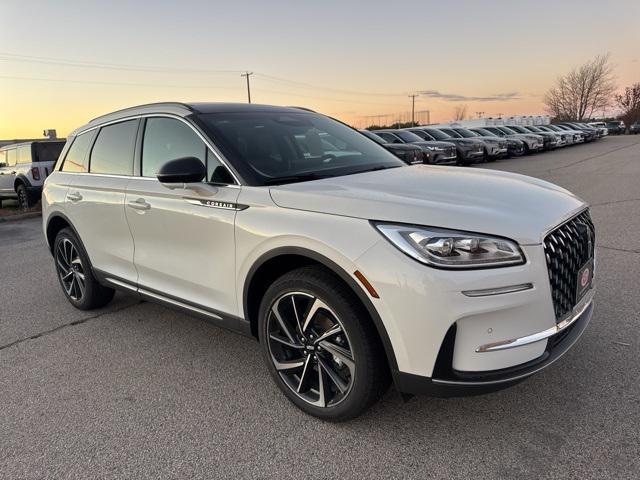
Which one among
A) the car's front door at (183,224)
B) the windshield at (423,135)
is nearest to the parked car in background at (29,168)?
the car's front door at (183,224)

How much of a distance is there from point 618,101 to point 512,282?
85059 millimetres

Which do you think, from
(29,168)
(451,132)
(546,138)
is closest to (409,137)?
(451,132)

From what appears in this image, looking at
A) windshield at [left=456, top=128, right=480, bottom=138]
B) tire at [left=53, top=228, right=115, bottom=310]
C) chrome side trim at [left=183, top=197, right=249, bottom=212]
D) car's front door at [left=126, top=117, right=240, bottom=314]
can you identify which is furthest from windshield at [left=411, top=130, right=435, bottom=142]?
chrome side trim at [left=183, top=197, right=249, bottom=212]

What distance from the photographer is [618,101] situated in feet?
237

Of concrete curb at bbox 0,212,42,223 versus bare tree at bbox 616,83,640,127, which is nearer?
concrete curb at bbox 0,212,42,223

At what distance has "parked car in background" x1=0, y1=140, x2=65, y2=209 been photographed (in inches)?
530

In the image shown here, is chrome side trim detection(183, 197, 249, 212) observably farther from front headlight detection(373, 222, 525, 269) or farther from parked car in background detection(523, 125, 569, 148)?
parked car in background detection(523, 125, 569, 148)

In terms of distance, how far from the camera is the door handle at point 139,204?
3.61 m

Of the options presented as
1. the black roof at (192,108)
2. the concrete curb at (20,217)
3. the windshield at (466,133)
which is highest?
the windshield at (466,133)

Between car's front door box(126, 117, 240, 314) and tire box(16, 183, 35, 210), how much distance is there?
11.9m

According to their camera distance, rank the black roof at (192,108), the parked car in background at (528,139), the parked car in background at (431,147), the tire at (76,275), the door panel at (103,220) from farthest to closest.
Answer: the parked car in background at (528,139) < the parked car in background at (431,147) < the tire at (76,275) < the door panel at (103,220) < the black roof at (192,108)

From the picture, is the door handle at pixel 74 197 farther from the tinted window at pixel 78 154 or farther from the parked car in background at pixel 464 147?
the parked car in background at pixel 464 147

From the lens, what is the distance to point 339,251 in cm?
244

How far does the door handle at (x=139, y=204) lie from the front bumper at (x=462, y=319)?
1.99m
